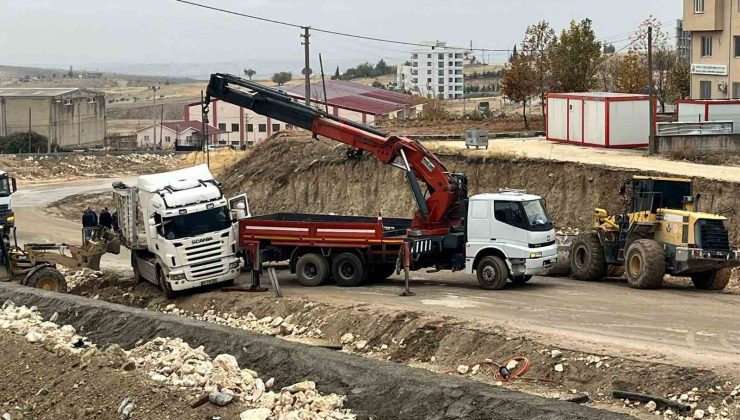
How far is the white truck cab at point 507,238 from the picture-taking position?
85.7 ft

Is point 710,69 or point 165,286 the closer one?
point 165,286

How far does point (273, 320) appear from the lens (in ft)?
81.0

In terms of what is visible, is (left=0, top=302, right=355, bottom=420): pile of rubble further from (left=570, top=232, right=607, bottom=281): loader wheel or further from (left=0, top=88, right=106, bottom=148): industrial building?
(left=0, top=88, right=106, bottom=148): industrial building

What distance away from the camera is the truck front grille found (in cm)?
2564

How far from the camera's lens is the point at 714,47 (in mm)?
60594

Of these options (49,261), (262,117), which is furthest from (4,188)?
(262,117)

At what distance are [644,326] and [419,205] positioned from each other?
8403 mm

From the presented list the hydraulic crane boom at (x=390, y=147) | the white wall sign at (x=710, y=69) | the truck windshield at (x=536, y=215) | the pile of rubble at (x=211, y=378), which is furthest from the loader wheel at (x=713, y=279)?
the white wall sign at (x=710, y=69)

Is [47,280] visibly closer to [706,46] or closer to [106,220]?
[106,220]

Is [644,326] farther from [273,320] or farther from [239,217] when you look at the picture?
[239,217]

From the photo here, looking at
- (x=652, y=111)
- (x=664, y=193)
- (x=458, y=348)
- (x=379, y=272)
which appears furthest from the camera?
(x=652, y=111)

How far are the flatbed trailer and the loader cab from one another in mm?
6056

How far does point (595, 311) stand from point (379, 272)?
23.2ft

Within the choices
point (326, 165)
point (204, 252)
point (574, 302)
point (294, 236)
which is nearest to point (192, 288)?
point (204, 252)
